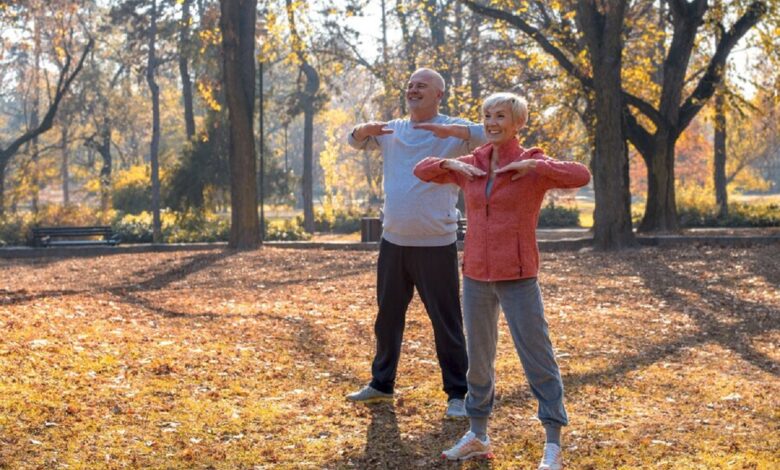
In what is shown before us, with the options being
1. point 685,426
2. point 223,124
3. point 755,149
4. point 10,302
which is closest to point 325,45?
point 223,124

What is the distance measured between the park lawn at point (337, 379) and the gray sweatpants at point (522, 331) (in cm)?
58

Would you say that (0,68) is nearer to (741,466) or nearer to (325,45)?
(325,45)

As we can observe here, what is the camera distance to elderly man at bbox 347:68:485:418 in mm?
6117

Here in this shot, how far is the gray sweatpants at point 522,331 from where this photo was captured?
504 cm

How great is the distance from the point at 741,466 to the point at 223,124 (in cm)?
3022

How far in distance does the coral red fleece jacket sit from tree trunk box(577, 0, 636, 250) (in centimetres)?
1417

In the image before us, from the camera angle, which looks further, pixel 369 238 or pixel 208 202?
pixel 208 202

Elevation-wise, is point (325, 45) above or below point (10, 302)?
above

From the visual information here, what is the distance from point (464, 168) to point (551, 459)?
4.80 ft

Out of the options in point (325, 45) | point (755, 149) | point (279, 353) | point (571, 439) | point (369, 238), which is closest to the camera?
point (571, 439)

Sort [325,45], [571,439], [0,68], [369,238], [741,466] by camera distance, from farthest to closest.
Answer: [0,68], [325,45], [369,238], [571,439], [741,466]

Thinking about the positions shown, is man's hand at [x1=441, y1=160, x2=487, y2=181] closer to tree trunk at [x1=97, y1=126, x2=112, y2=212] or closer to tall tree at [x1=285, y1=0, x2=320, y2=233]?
tall tree at [x1=285, y1=0, x2=320, y2=233]

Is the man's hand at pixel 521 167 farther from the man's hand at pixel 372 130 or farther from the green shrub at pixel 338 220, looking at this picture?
the green shrub at pixel 338 220

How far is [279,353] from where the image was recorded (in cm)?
920
